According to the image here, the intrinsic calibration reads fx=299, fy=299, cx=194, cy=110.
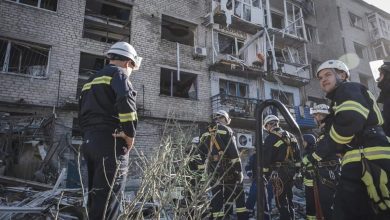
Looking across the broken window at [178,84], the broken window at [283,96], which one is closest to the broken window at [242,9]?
the broken window at [283,96]

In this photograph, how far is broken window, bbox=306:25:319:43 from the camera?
22.2 metres

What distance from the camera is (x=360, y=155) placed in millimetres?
2627

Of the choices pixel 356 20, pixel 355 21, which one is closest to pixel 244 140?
pixel 355 21

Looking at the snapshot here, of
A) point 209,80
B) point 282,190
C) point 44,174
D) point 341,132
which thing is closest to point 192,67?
point 209,80

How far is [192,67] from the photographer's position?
14.9 meters

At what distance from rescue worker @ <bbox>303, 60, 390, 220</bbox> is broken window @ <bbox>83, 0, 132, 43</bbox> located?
12.4 metres

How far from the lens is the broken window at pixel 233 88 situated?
626 inches

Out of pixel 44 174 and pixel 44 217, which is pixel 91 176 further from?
pixel 44 174

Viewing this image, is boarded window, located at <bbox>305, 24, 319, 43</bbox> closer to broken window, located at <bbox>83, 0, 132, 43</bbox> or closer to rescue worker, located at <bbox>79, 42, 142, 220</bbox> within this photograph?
broken window, located at <bbox>83, 0, 132, 43</bbox>

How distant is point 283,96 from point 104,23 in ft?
35.8

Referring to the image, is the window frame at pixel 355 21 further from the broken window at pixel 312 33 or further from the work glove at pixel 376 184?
the work glove at pixel 376 184

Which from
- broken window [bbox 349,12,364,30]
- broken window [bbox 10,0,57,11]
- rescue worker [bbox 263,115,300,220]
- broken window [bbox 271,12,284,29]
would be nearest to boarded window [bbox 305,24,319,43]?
broken window [bbox 271,12,284,29]

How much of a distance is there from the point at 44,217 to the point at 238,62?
12905 mm

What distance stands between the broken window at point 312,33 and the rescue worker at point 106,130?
856 inches
